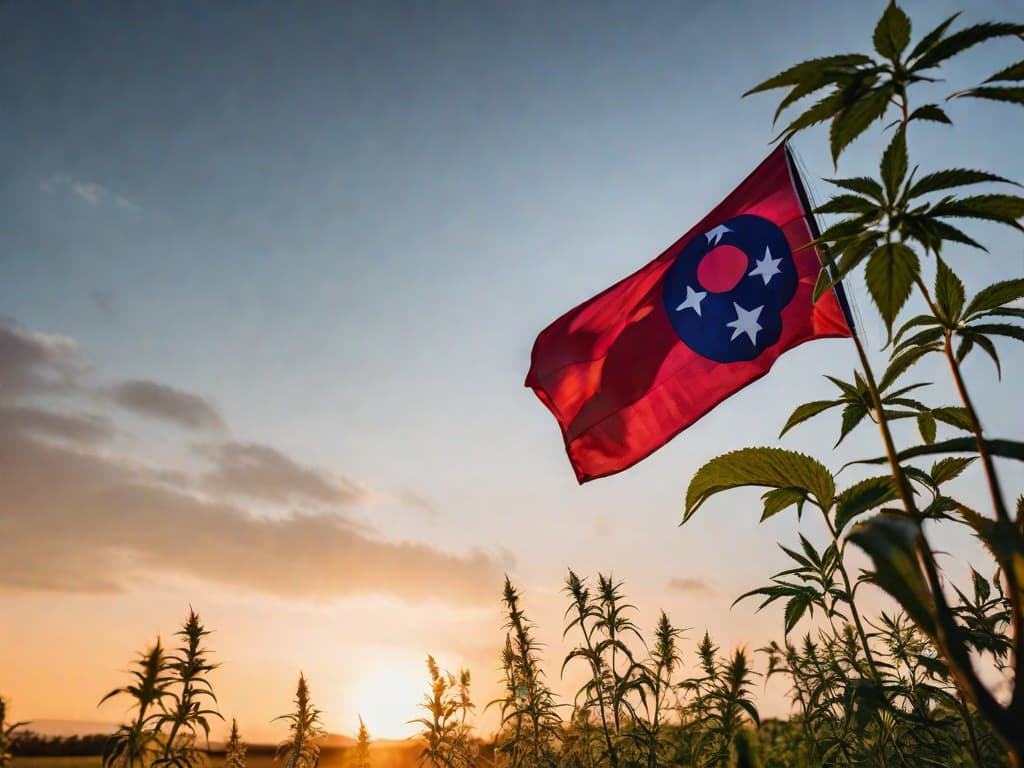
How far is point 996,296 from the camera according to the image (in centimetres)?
231

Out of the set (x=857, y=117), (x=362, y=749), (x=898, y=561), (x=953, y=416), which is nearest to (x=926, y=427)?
(x=953, y=416)

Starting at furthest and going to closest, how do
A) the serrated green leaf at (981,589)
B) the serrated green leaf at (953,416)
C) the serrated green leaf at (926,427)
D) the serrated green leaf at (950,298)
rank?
1. the serrated green leaf at (981,589)
2. the serrated green leaf at (926,427)
3. the serrated green leaf at (953,416)
4. the serrated green leaf at (950,298)

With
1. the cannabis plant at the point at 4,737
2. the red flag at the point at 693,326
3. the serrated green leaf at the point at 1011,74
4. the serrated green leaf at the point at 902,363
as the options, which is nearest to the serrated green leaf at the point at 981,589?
the red flag at the point at 693,326

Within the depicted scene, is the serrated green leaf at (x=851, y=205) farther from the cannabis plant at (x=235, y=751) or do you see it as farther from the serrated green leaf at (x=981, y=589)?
the cannabis plant at (x=235, y=751)

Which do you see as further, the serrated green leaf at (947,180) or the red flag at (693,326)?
the red flag at (693,326)

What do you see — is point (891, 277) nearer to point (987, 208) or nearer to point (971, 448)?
point (987, 208)

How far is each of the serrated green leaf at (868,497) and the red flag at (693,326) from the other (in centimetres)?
415

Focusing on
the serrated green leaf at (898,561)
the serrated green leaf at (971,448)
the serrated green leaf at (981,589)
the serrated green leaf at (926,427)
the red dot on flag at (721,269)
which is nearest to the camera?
the serrated green leaf at (898,561)

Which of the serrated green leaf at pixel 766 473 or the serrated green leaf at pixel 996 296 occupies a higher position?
the serrated green leaf at pixel 996 296

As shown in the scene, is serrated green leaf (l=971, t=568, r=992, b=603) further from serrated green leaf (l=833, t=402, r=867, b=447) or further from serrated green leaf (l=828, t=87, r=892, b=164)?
serrated green leaf (l=828, t=87, r=892, b=164)

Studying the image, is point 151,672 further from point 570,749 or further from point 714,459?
point 714,459

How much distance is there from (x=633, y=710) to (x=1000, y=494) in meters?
5.80

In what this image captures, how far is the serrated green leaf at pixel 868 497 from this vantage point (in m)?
2.32

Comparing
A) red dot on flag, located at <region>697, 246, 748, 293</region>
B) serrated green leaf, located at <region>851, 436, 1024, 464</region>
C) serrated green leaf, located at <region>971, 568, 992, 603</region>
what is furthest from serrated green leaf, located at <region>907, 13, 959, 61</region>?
red dot on flag, located at <region>697, 246, 748, 293</region>
